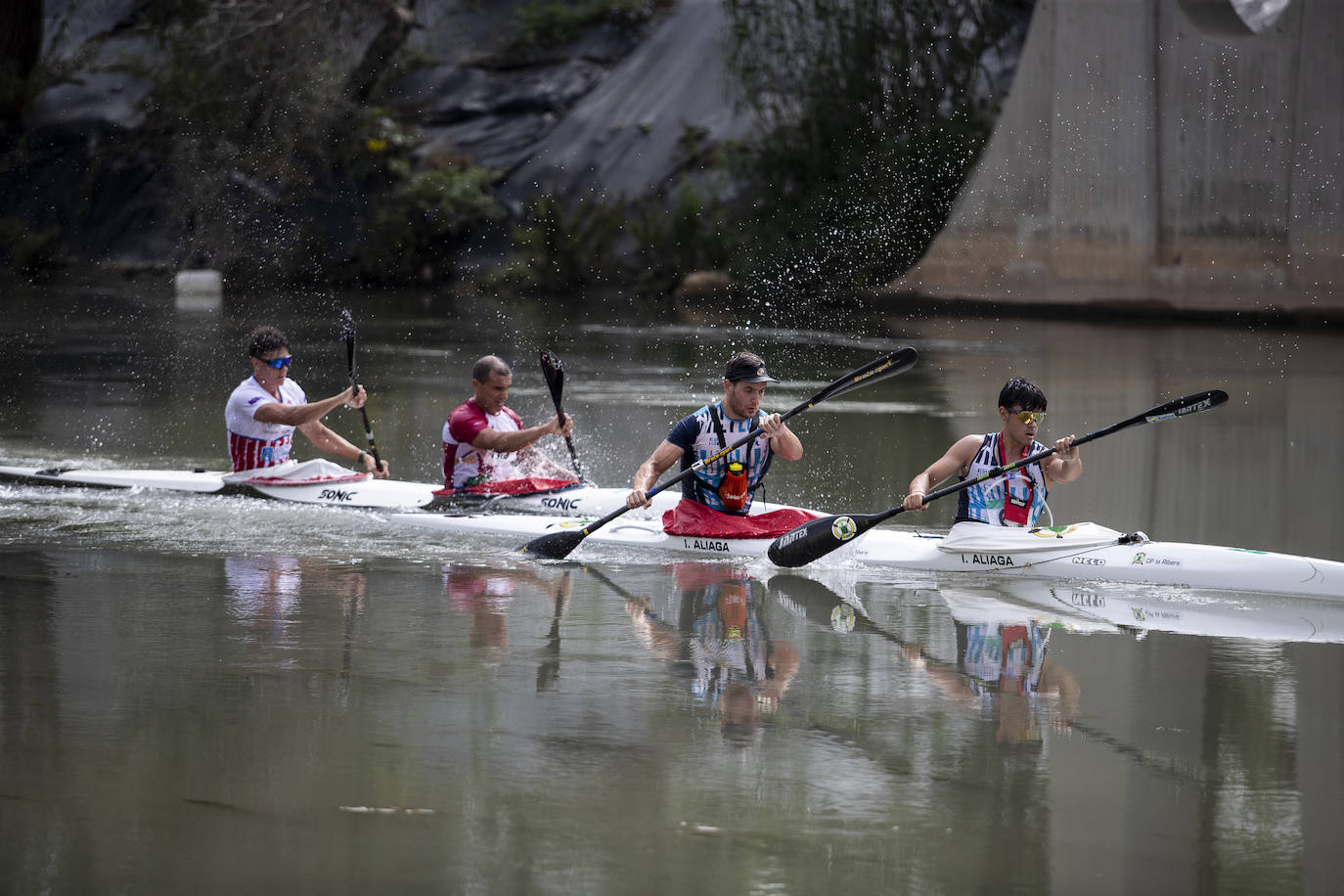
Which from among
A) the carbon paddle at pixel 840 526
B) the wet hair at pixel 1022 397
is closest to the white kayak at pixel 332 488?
the carbon paddle at pixel 840 526

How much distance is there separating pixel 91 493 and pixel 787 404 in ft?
24.7

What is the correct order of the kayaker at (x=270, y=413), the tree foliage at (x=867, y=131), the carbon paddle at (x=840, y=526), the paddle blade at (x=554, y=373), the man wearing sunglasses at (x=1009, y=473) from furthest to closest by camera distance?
the tree foliage at (x=867, y=131) < the paddle blade at (x=554, y=373) < the kayaker at (x=270, y=413) < the carbon paddle at (x=840, y=526) < the man wearing sunglasses at (x=1009, y=473)

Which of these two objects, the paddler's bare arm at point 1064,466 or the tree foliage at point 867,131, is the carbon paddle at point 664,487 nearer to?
the paddler's bare arm at point 1064,466

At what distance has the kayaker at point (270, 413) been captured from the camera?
1020 cm

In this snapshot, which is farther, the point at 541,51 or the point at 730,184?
the point at 541,51

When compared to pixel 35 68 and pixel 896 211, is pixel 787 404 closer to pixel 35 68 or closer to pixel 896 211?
pixel 896 211

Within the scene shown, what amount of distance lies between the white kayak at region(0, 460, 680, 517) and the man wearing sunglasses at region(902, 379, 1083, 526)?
83.5 inches

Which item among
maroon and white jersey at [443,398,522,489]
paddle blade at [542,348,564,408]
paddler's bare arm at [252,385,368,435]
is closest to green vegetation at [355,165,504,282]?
paddle blade at [542,348,564,408]

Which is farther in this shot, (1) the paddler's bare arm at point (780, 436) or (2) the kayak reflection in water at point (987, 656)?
(1) the paddler's bare arm at point (780, 436)

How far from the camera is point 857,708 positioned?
5.93 m

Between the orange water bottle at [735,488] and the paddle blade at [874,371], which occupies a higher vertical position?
the paddle blade at [874,371]

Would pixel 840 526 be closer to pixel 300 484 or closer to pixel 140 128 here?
pixel 300 484

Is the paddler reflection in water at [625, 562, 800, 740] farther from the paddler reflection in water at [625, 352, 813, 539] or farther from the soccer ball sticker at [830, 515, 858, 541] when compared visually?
Result: the soccer ball sticker at [830, 515, 858, 541]

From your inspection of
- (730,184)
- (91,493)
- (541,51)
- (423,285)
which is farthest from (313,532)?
(541,51)
